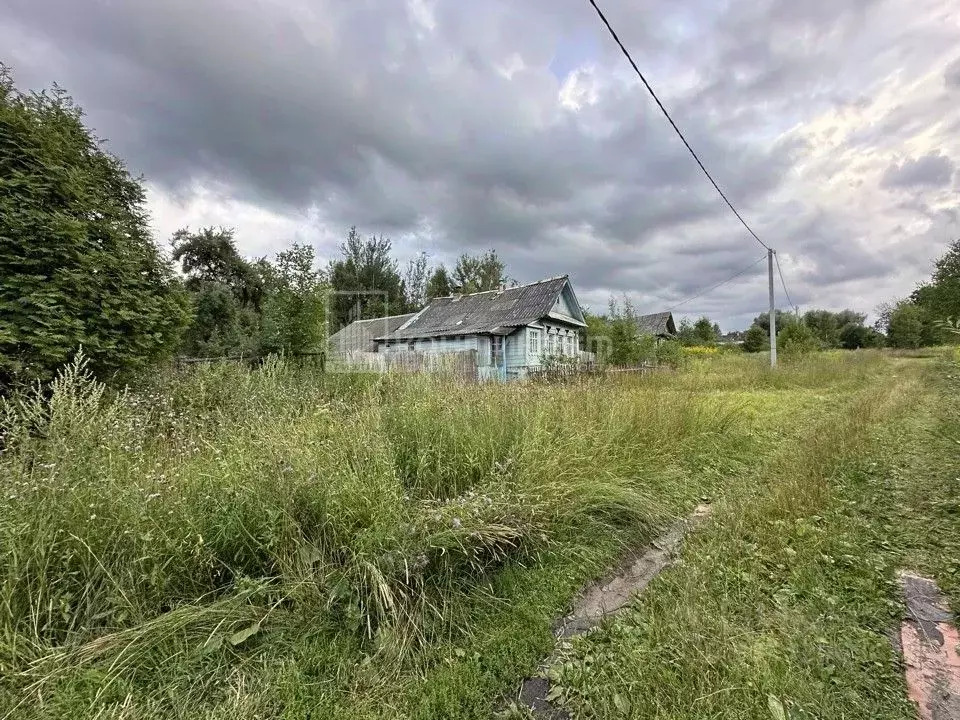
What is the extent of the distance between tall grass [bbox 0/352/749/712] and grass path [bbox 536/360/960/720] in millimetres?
694

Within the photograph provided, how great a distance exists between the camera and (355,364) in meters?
9.83

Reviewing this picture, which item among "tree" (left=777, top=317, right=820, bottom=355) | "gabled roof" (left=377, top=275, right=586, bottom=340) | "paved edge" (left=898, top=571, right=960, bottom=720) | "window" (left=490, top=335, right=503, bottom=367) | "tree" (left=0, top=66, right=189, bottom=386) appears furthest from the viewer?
"tree" (left=777, top=317, right=820, bottom=355)

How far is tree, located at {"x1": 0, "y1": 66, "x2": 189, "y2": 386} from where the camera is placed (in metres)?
4.01

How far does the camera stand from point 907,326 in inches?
1404

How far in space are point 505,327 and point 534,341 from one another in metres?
1.57

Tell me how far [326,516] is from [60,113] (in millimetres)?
5968

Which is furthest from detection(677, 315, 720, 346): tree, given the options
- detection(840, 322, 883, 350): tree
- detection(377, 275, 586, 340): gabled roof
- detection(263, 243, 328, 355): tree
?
detection(263, 243, 328, 355): tree

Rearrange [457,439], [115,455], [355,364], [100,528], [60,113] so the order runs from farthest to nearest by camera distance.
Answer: [355,364]
[60,113]
[457,439]
[115,455]
[100,528]

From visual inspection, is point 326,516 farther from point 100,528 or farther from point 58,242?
point 58,242

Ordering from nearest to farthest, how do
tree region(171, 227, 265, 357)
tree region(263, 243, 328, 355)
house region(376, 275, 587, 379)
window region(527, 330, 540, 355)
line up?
1. tree region(263, 243, 328, 355)
2. house region(376, 275, 587, 379)
3. window region(527, 330, 540, 355)
4. tree region(171, 227, 265, 357)

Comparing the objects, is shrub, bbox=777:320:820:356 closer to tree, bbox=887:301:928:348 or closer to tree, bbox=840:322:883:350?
tree, bbox=887:301:928:348

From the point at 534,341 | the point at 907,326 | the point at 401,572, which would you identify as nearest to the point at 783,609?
the point at 401,572

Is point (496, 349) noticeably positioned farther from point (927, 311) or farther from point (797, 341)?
point (927, 311)

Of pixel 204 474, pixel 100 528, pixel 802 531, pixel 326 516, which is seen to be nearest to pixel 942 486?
pixel 802 531
